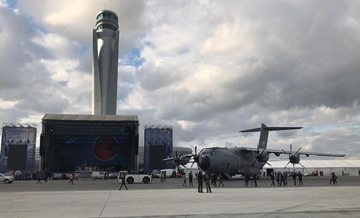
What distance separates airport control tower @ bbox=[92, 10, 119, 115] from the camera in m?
94.9

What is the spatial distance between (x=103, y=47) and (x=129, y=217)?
303ft

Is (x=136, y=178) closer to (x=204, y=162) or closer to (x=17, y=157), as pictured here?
(x=204, y=162)

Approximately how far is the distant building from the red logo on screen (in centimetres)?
1151

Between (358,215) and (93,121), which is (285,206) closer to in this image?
(358,215)

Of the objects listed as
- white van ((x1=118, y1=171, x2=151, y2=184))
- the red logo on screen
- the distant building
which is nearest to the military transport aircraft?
white van ((x1=118, y1=171, x2=151, y2=184))

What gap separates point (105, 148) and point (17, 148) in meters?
15.7

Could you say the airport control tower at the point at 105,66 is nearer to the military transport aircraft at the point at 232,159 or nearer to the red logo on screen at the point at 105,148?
the red logo on screen at the point at 105,148

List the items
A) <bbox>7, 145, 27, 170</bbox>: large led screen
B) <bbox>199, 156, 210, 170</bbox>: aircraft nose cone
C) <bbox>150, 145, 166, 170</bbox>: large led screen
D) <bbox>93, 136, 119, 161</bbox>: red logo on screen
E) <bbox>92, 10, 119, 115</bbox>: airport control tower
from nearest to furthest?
<bbox>199, 156, 210, 170</bbox>: aircraft nose cone, <bbox>7, 145, 27, 170</bbox>: large led screen, <bbox>150, 145, 166, 170</bbox>: large led screen, <bbox>93, 136, 119, 161</bbox>: red logo on screen, <bbox>92, 10, 119, 115</bbox>: airport control tower

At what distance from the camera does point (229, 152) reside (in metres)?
36.9

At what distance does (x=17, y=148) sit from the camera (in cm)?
5422

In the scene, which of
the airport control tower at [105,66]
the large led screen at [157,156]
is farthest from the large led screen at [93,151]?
the airport control tower at [105,66]

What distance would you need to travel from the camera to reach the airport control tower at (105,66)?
9488 cm

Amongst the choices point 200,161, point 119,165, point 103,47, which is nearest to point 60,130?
point 119,165

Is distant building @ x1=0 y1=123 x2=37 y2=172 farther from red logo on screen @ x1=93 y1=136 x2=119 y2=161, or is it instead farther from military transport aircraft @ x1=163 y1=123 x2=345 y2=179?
military transport aircraft @ x1=163 y1=123 x2=345 y2=179
